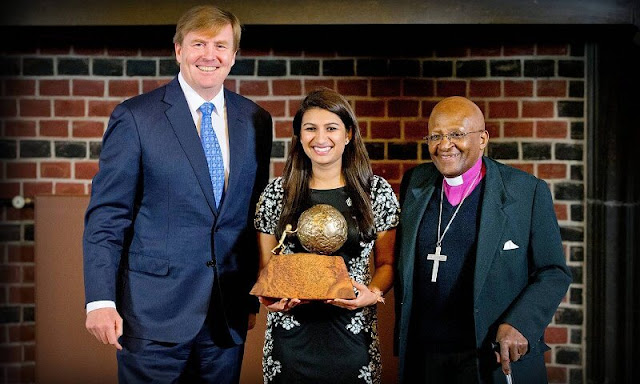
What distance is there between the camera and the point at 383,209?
2.56 m

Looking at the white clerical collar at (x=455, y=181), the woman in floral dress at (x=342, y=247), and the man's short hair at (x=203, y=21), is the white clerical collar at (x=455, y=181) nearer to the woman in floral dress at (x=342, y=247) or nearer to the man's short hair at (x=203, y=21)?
the woman in floral dress at (x=342, y=247)

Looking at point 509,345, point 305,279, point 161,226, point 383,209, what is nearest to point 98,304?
point 161,226

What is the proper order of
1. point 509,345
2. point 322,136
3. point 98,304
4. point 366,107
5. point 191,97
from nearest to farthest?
point 509,345
point 98,304
point 322,136
point 191,97
point 366,107

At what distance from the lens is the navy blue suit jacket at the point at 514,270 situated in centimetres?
233

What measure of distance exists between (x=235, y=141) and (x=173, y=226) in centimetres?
43

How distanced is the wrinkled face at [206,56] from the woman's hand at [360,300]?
98 cm

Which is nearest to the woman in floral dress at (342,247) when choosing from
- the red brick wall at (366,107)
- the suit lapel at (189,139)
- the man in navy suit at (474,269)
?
the man in navy suit at (474,269)

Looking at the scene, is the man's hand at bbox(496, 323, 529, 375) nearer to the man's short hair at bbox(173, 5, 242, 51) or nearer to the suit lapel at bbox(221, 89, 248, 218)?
the suit lapel at bbox(221, 89, 248, 218)

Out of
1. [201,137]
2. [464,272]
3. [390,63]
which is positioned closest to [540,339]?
[464,272]

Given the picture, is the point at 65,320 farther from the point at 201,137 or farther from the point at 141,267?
the point at 201,137

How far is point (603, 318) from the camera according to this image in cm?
359

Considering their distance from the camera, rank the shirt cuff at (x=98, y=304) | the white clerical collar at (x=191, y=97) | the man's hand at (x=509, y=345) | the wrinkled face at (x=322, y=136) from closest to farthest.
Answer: the man's hand at (x=509, y=345) → the shirt cuff at (x=98, y=304) → the wrinkled face at (x=322, y=136) → the white clerical collar at (x=191, y=97)

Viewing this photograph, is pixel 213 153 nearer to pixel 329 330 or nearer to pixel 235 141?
pixel 235 141

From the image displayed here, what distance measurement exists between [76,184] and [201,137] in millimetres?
1548
